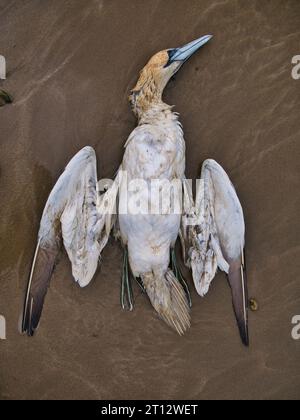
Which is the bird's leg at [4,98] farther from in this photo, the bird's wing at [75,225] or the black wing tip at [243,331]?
the black wing tip at [243,331]

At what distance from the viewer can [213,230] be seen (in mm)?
1383

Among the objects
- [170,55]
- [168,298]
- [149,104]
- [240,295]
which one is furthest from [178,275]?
[170,55]

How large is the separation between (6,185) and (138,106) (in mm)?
471

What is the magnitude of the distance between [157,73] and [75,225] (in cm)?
50

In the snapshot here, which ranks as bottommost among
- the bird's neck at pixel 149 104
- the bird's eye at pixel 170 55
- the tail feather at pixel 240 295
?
the tail feather at pixel 240 295

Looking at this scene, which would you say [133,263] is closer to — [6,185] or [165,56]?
[6,185]

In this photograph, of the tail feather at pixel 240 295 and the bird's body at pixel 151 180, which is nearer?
the bird's body at pixel 151 180

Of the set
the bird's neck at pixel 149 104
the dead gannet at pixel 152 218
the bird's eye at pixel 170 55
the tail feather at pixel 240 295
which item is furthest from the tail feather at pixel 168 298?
the bird's eye at pixel 170 55

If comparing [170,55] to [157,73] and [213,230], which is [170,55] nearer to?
[157,73]

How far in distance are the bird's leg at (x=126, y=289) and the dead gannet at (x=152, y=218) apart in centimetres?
2

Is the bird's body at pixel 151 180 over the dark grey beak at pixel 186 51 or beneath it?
beneath

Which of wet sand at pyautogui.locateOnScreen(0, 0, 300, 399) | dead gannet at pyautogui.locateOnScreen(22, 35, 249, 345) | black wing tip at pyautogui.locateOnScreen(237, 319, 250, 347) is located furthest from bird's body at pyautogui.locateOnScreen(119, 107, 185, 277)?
black wing tip at pyautogui.locateOnScreen(237, 319, 250, 347)

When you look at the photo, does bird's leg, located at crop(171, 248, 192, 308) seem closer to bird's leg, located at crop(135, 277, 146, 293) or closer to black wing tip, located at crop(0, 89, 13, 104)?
bird's leg, located at crop(135, 277, 146, 293)

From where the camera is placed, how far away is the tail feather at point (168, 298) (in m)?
1.39
